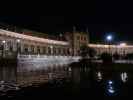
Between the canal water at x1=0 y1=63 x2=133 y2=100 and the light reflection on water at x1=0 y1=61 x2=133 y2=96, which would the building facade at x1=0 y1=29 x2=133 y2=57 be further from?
the canal water at x1=0 y1=63 x2=133 y2=100

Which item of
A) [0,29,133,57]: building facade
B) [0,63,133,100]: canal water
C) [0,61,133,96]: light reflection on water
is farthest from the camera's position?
[0,29,133,57]: building facade

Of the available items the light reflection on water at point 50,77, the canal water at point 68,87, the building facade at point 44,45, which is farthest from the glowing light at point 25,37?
the canal water at point 68,87

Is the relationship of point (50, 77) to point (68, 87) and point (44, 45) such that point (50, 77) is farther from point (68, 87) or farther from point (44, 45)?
point (44, 45)

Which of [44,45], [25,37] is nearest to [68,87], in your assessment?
[25,37]

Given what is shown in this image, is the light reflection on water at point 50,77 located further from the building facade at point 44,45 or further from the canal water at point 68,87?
the building facade at point 44,45

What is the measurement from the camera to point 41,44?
110 m

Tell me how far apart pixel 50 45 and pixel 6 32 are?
3750 cm

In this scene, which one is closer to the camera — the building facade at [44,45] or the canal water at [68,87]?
the canal water at [68,87]

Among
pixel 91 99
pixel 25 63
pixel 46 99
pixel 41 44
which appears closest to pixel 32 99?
pixel 46 99

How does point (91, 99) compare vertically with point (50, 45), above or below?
below

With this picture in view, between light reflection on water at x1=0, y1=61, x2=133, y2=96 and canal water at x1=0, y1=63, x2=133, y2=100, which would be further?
light reflection on water at x1=0, y1=61, x2=133, y2=96

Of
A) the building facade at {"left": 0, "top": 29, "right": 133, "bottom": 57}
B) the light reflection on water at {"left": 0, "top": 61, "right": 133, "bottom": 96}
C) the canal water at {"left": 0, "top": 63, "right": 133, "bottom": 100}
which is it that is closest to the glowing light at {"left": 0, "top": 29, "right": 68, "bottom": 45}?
the building facade at {"left": 0, "top": 29, "right": 133, "bottom": 57}

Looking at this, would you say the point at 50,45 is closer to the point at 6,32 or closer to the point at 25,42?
the point at 25,42

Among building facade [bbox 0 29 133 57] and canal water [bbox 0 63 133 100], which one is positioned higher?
building facade [bbox 0 29 133 57]
